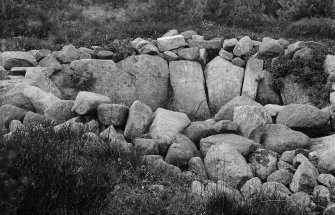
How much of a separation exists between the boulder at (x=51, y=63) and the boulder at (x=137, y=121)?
12.9 ft

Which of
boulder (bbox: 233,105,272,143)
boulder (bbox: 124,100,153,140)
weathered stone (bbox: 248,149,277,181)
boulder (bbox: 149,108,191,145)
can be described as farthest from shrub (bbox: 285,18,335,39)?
boulder (bbox: 124,100,153,140)

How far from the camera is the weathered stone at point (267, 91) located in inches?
517

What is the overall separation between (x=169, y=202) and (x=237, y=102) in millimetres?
6050

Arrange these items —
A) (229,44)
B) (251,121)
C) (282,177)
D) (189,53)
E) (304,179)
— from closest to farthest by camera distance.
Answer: (304,179)
(282,177)
(251,121)
(189,53)
(229,44)

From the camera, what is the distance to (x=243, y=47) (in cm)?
1406

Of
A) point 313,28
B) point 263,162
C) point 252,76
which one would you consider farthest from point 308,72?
point 263,162

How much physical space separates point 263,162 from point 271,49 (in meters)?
5.94

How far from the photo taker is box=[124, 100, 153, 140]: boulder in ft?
30.2

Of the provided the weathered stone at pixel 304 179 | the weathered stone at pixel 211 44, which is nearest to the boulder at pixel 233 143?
the weathered stone at pixel 304 179

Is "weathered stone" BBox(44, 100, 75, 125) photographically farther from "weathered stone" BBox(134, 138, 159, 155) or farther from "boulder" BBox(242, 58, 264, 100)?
"boulder" BBox(242, 58, 264, 100)

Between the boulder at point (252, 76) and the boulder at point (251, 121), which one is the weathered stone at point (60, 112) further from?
the boulder at point (252, 76)

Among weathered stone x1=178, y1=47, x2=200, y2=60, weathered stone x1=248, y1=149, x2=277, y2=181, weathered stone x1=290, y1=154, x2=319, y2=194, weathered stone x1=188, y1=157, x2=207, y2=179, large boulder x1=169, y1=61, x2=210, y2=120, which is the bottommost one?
large boulder x1=169, y1=61, x2=210, y2=120

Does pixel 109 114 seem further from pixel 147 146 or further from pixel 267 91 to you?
pixel 267 91

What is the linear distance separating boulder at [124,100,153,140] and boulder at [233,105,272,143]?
2.07m
